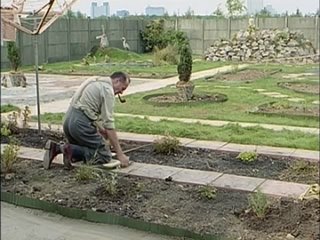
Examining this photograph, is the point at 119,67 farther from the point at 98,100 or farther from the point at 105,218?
the point at 105,218

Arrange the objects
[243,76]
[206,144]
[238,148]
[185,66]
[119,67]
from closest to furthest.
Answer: [238,148] < [206,144] < [185,66] < [243,76] < [119,67]

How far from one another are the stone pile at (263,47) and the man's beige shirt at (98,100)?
1244 cm

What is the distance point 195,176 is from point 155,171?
13.1 inches

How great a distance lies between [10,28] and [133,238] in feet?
6.69

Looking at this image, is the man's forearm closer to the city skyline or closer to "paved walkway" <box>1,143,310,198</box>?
"paved walkway" <box>1,143,310,198</box>

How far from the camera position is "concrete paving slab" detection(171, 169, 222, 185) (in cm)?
375

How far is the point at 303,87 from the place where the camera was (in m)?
9.45

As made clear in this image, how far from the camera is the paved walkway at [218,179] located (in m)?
3.51

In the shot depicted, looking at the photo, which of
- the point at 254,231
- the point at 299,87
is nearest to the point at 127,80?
the point at 254,231

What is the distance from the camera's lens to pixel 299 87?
9422mm

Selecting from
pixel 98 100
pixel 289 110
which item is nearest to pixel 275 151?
pixel 98 100

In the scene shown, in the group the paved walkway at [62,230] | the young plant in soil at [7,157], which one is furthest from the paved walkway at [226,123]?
the young plant in soil at [7,157]

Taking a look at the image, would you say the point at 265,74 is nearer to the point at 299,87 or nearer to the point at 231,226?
the point at 299,87

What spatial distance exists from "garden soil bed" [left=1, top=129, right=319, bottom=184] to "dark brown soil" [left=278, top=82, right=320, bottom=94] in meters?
4.66
